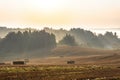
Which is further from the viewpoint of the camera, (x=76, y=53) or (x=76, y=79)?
(x=76, y=53)

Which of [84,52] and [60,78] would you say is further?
[84,52]

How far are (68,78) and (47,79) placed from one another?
3.46 meters

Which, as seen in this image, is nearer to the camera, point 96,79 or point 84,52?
point 96,79

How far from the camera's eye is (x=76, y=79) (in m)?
47.3

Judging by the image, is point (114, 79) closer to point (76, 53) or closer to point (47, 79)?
point (47, 79)

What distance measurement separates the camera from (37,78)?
48.8 m

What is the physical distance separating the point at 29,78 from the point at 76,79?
7.18 m

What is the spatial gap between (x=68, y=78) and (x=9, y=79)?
8.88 metres

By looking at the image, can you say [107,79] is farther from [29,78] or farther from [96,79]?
[29,78]

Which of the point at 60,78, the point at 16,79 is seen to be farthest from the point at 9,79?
the point at 60,78

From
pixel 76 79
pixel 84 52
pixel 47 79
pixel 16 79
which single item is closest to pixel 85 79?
pixel 76 79

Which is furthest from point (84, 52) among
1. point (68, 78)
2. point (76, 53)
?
point (68, 78)

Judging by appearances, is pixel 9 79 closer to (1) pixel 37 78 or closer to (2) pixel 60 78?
(1) pixel 37 78

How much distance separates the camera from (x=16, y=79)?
155ft
